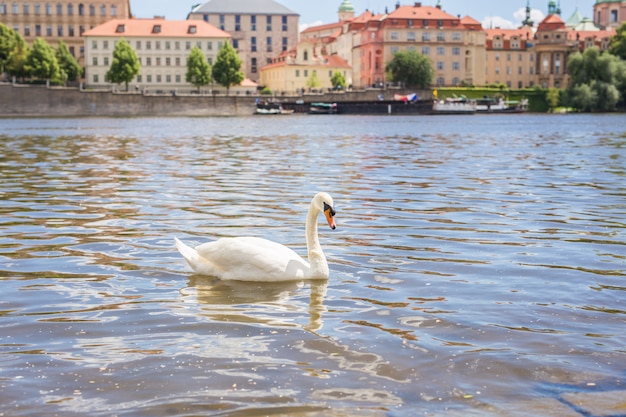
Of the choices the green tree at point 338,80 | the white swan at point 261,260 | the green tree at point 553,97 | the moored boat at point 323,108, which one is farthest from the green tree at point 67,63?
the white swan at point 261,260

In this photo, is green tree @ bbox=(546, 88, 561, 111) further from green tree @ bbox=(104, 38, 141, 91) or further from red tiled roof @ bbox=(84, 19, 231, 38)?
green tree @ bbox=(104, 38, 141, 91)

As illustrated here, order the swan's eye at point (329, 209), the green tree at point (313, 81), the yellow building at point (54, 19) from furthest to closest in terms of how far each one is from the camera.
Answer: the green tree at point (313, 81) < the yellow building at point (54, 19) < the swan's eye at point (329, 209)

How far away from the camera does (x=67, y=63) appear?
12131cm

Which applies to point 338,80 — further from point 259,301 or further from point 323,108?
point 259,301

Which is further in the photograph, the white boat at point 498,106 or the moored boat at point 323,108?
the white boat at point 498,106

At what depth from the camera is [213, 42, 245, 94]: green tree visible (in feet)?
392

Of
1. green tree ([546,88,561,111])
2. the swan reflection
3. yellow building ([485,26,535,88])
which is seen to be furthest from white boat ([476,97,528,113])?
the swan reflection

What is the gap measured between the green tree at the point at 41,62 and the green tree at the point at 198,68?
1747cm

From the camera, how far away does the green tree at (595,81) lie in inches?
4190

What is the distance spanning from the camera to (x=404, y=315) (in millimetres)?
8047

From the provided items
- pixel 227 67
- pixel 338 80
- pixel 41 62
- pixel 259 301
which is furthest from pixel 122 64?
pixel 259 301

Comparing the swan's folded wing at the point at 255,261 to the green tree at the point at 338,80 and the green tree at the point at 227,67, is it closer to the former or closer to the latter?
the green tree at the point at 227,67

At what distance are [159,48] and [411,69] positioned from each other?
36.1 meters

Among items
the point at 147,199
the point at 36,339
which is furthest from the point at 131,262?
the point at 147,199
